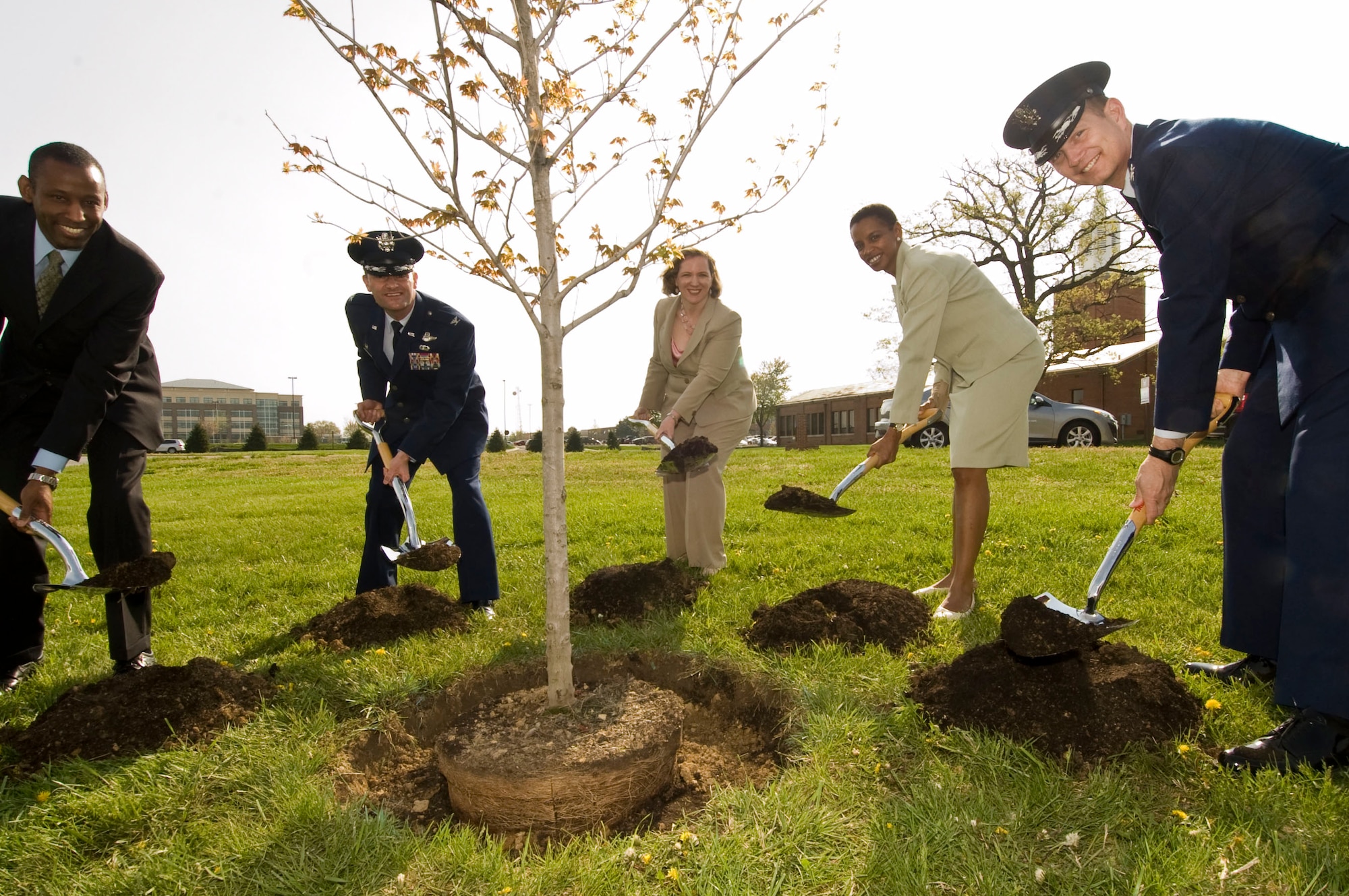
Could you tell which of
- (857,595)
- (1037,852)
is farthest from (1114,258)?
(1037,852)

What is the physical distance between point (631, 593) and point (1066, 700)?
7.67 feet

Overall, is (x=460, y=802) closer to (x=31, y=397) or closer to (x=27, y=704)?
(x=27, y=704)

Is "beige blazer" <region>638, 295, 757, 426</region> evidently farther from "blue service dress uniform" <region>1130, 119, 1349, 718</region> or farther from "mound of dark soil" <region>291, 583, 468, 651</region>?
"blue service dress uniform" <region>1130, 119, 1349, 718</region>

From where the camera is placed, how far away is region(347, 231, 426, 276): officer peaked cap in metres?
4.18

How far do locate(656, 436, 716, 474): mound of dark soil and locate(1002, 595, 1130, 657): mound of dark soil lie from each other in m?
2.08

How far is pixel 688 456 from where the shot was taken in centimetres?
442

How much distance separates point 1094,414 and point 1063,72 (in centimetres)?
1604

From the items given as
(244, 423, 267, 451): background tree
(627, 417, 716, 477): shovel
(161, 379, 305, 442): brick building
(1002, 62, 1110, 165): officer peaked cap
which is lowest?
(627, 417, 716, 477): shovel

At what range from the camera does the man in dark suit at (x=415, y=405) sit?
13.9 feet

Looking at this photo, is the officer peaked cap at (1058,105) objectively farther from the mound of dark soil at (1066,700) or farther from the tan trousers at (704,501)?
the tan trousers at (704,501)

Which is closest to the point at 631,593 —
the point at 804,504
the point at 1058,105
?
the point at 804,504

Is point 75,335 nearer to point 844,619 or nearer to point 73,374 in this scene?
point 73,374

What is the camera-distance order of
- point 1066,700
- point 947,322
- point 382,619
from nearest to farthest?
point 1066,700
point 382,619
point 947,322

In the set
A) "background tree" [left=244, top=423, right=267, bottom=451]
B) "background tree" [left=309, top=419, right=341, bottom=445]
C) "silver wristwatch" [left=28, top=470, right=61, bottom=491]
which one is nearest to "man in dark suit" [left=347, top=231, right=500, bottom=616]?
"silver wristwatch" [left=28, top=470, right=61, bottom=491]
